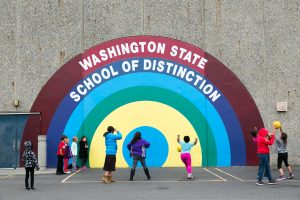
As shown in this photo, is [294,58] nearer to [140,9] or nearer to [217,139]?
[217,139]

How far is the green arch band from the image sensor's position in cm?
1995

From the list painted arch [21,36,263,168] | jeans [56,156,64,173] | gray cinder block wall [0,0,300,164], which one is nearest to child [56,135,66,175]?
jeans [56,156,64,173]

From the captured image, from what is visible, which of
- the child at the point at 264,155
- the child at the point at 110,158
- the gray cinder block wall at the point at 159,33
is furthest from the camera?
the gray cinder block wall at the point at 159,33

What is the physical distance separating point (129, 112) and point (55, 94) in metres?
3.50

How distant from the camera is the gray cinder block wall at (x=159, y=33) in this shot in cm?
2034

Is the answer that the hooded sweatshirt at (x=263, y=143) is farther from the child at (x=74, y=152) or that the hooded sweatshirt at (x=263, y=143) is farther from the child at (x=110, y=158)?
the child at (x=74, y=152)

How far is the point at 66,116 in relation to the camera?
2008cm

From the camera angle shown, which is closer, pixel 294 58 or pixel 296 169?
pixel 296 169

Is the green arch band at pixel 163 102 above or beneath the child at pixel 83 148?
above

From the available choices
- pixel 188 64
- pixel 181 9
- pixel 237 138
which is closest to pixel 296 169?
pixel 237 138

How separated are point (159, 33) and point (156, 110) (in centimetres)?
359

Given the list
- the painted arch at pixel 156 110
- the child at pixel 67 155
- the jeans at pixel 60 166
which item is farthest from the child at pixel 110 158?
the painted arch at pixel 156 110

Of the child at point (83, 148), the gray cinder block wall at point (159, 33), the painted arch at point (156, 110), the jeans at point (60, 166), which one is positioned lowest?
the jeans at point (60, 166)

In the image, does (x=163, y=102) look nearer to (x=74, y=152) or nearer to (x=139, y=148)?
(x=74, y=152)
